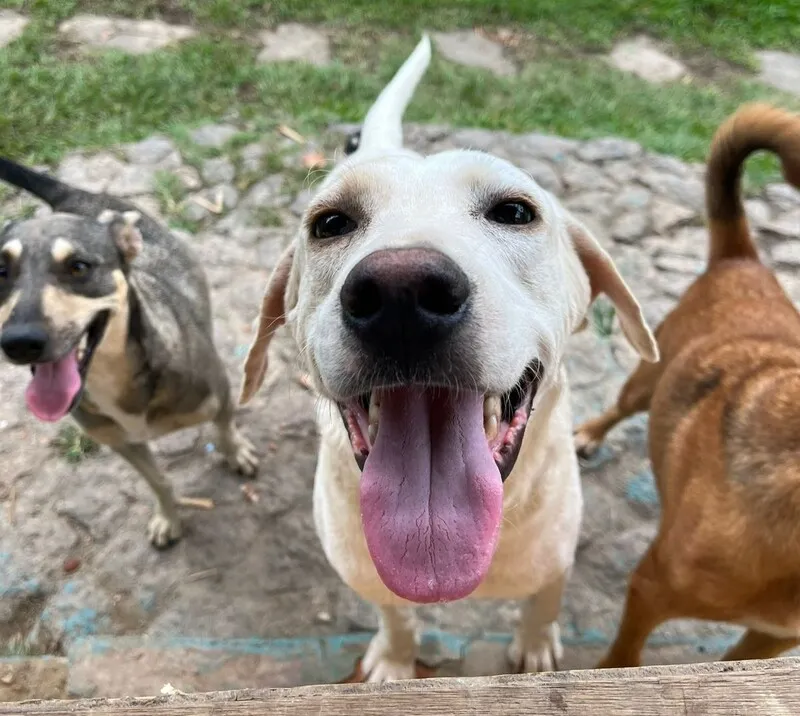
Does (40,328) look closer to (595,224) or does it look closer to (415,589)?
(415,589)

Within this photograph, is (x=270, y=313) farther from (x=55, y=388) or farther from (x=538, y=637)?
(x=538, y=637)

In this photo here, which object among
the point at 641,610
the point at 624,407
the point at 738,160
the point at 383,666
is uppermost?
the point at 738,160

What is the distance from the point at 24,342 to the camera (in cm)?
245

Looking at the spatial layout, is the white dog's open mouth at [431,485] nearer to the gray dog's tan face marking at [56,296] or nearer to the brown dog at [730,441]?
the brown dog at [730,441]

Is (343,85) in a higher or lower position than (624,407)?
higher

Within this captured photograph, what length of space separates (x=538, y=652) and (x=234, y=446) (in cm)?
185

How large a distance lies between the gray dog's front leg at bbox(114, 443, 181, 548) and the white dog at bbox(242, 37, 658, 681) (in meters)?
1.16

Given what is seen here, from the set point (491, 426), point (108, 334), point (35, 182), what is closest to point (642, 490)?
point (491, 426)

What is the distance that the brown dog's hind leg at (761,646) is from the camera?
224 cm

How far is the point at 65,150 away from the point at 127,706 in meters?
4.94

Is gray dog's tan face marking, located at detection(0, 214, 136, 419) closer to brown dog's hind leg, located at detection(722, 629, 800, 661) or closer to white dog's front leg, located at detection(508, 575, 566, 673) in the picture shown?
white dog's front leg, located at detection(508, 575, 566, 673)

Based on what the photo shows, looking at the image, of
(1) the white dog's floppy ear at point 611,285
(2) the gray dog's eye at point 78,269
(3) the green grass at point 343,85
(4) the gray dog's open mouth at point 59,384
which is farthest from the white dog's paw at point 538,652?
(3) the green grass at point 343,85

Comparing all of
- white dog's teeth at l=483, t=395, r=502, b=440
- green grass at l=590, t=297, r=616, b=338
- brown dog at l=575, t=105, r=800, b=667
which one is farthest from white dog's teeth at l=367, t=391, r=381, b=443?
green grass at l=590, t=297, r=616, b=338

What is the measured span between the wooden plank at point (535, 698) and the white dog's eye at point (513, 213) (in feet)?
3.92
